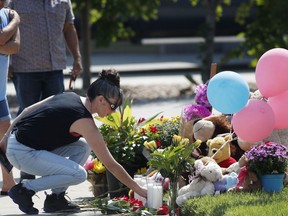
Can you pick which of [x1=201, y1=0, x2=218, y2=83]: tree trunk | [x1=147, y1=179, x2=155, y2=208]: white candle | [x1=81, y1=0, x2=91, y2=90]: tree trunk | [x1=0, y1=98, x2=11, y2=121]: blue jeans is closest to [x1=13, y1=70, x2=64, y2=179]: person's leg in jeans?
[x1=0, y1=98, x2=11, y2=121]: blue jeans

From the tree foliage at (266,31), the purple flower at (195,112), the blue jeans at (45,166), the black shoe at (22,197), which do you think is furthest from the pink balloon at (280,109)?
the tree foliage at (266,31)

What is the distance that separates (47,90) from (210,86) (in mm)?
2034

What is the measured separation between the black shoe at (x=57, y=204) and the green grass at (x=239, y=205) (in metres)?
0.98

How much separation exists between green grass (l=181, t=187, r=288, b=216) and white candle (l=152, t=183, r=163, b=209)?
0.83 ft

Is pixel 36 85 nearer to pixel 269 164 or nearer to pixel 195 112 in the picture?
pixel 195 112

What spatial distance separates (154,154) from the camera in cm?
617

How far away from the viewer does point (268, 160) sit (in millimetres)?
6039

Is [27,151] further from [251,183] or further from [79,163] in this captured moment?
[251,183]

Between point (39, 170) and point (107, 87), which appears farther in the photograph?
point (39, 170)

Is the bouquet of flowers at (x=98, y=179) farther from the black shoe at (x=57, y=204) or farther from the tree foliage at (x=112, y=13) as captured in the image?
the tree foliage at (x=112, y=13)

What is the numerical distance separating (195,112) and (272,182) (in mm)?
1281

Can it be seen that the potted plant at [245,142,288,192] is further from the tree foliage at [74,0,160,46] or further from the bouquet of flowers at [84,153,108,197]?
the tree foliage at [74,0,160,46]

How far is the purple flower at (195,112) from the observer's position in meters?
7.14

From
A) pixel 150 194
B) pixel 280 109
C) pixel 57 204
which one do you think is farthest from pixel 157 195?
pixel 280 109
